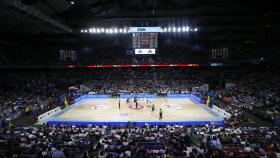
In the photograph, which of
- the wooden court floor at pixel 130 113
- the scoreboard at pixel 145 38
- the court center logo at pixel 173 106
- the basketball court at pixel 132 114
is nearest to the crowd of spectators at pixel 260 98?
the basketball court at pixel 132 114

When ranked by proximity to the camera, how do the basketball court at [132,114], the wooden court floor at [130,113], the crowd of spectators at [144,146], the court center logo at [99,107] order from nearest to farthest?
the crowd of spectators at [144,146]
the basketball court at [132,114]
the wooden court floor at [130,113]
the court center logo at [99,107]

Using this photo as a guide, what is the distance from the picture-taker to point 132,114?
109 feet

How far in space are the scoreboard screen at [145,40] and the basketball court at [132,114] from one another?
987cm

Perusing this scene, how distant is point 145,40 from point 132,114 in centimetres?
1548

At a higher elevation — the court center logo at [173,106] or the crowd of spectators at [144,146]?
the crowd of spectators at [144,146]

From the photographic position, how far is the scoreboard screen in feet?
143

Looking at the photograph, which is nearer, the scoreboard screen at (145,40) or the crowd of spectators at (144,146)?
the crowd of spectators at (144,146)

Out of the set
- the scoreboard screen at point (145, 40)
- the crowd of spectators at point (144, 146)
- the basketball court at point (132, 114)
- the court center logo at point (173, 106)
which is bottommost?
the basketball court at point (132, 114)

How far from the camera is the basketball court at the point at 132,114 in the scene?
28.4 m

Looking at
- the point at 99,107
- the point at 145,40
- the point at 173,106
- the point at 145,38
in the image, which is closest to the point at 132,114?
the point at 99,107

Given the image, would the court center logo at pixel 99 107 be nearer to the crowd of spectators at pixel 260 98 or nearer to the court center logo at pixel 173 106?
the court center logo at pixel 173 106

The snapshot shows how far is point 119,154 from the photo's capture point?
1291 centimetres

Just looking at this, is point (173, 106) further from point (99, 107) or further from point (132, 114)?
point (99, 107)

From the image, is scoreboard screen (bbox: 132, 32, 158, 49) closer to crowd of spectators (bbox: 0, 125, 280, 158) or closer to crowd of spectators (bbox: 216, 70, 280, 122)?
crowd of spectators (bbox: 216, 70, 280, 122)
